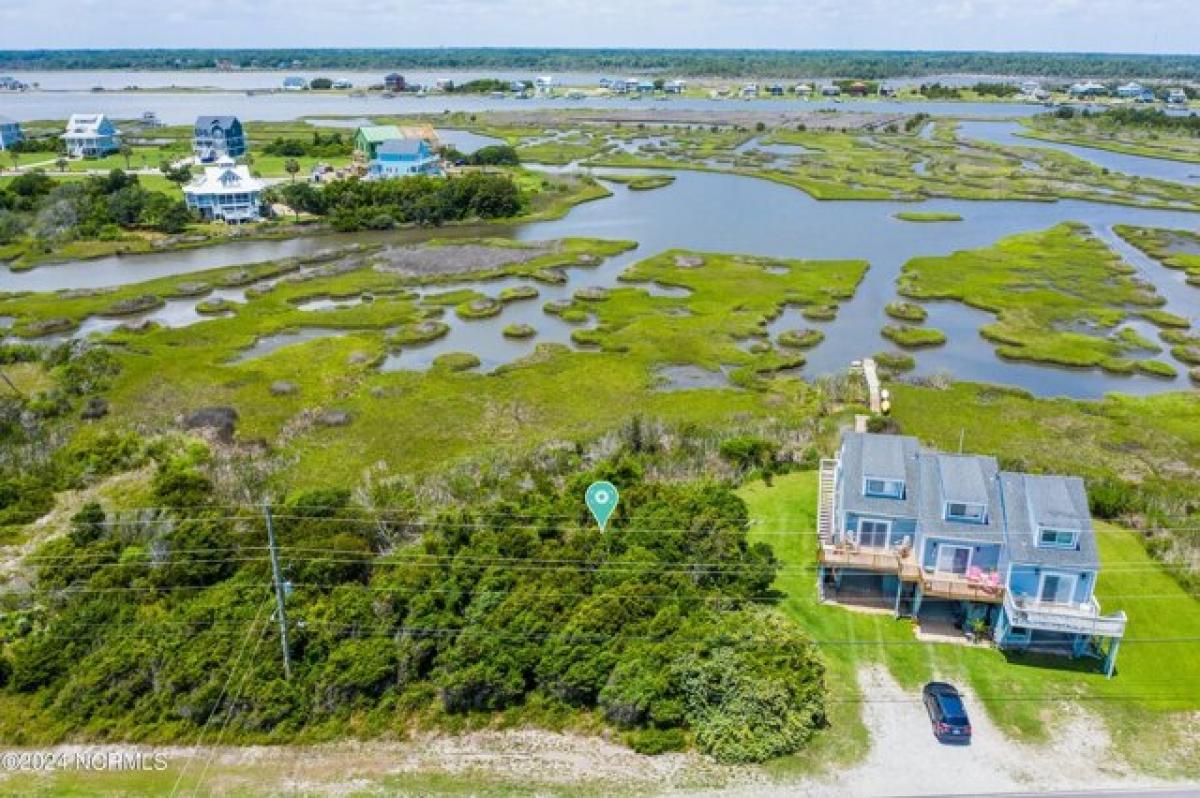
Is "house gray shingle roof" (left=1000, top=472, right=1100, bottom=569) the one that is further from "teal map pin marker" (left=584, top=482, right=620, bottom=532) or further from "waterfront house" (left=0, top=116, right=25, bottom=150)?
"waterfront house" (left=0, top=116, right=25, bottom=150)

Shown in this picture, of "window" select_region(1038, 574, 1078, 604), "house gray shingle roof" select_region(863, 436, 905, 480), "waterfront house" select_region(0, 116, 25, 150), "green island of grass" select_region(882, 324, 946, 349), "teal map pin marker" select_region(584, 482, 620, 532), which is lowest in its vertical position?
"green island of grass" select_region(882, 324, 946, 349)

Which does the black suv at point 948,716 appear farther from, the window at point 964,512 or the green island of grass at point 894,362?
the green island of grass at point 894,362

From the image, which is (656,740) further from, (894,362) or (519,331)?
(519,331)

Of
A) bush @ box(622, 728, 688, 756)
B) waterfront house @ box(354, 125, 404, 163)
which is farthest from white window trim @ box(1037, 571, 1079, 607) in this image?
waterfront house @ box(354, 125, 404, 163)

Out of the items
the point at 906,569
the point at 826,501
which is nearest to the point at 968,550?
the point at 906,569

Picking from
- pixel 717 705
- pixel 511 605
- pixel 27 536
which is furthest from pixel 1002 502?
pixel 27 536

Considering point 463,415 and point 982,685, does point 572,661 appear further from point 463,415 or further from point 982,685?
point 463,415
